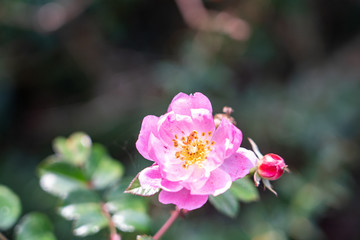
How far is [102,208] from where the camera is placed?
4.29 feet

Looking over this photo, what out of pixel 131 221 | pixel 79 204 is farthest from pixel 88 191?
pixel 131 221

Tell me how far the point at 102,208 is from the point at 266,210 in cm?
126

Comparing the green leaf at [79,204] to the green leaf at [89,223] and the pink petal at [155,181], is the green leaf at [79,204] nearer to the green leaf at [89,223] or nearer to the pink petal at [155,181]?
the green leaf at [89,223]

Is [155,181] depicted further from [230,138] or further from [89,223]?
[89,223]

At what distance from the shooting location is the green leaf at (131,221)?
1.25 metres

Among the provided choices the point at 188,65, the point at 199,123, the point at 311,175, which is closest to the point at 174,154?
the point at 199,123

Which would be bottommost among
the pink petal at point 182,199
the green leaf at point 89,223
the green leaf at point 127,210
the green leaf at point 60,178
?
the green leaf at point 60,178

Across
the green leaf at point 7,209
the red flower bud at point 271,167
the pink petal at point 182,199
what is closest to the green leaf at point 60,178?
the green leaf at point 7,209

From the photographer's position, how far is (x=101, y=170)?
1459mm

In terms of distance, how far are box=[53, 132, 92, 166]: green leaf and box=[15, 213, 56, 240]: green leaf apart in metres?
0.25

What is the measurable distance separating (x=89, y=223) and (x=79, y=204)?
88mm

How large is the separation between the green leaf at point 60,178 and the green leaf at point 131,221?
7.8 inches

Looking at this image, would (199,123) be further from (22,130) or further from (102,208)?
(22,130)

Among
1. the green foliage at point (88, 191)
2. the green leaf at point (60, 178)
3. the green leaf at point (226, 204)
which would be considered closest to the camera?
the green leaf at point (226, 204)
